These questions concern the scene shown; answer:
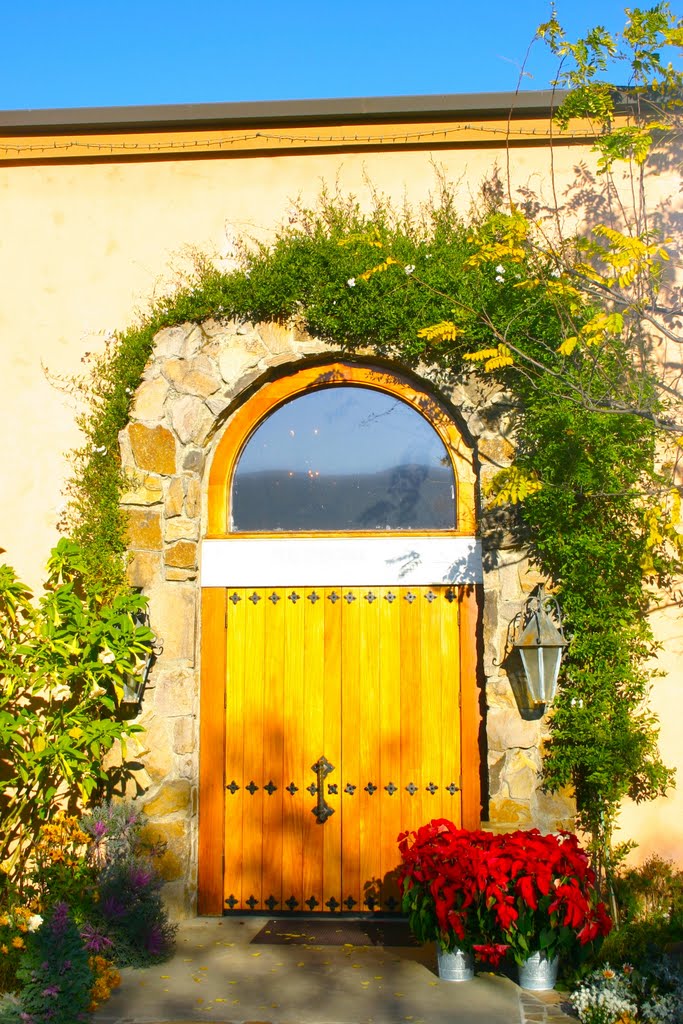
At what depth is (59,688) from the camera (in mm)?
6770

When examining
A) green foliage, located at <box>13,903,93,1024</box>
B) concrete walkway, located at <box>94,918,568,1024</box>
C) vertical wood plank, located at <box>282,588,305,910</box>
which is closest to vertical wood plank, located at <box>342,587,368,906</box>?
vertical wood plank, located at <box>282,588,305,910</box>

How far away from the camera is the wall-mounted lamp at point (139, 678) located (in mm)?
6391

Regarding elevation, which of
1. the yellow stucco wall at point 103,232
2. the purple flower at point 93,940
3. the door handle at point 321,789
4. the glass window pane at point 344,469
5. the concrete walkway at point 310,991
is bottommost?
the concrete walkway at point 310,991

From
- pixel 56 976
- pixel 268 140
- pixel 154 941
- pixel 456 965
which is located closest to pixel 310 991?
pixel 456 965

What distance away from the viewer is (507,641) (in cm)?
637

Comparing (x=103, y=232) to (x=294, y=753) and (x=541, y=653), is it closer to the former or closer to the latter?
(x=294, y=753)

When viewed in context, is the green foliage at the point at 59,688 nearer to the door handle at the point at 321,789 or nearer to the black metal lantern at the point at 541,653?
the door handle at the point at 321,789

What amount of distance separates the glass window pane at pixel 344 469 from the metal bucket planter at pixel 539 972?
8.94ft

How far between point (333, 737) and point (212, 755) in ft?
2.66

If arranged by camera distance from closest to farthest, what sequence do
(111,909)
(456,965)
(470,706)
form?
1. (456,965)
2. (111,909)
3. (470,706)

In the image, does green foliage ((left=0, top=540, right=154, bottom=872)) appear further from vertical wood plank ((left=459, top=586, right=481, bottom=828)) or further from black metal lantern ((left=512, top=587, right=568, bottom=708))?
black metal lantern ((left=512, top=587, right=568, bottom=708))

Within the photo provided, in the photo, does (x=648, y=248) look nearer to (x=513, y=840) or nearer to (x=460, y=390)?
(x=460, y=390)

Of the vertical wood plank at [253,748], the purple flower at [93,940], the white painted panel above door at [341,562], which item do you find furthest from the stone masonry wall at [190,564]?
the purple flower at [93,940]

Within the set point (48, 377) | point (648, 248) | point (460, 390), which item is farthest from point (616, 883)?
point (48, 377)
